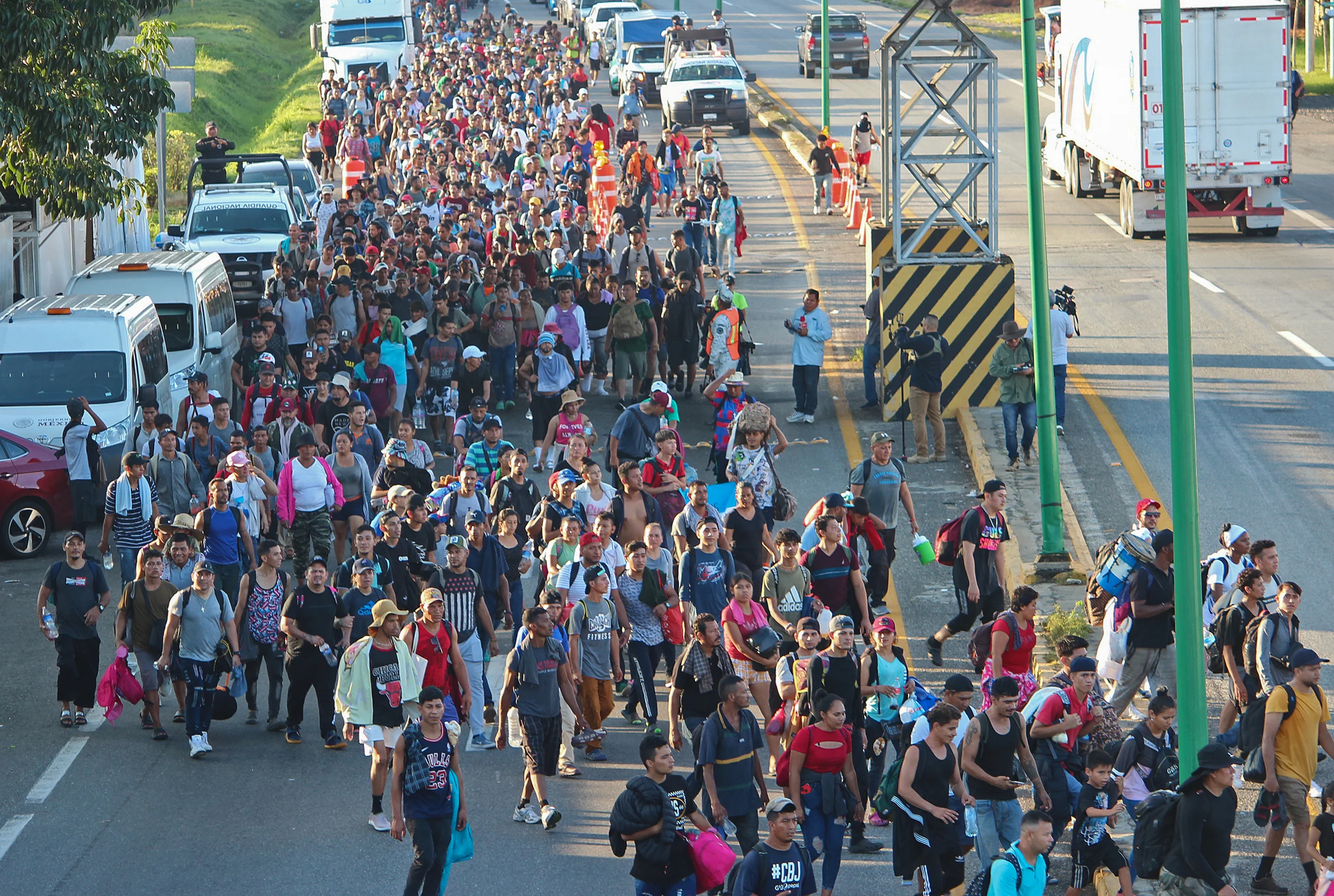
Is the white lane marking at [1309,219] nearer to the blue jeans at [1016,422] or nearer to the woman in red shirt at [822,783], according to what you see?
the blue jeans at [1016,422]

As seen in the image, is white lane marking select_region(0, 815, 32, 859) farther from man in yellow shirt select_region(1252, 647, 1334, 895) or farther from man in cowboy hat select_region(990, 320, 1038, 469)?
man in cowboy hat select_region(990, 320, 1038, 469)

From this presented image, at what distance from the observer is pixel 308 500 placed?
1535cm

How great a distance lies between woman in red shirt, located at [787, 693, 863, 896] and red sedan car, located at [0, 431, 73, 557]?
9969mm

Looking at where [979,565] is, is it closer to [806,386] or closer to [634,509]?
[634,509]

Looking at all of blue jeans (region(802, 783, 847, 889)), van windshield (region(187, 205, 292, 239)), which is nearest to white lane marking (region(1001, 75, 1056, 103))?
van windshield (region(187, 205, 292, 239))

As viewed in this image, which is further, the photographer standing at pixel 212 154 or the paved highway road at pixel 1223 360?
the photographer standing at pixel 212 154

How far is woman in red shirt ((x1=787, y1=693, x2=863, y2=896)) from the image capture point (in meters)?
9.93

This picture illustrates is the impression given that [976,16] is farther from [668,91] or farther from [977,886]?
[977,886]

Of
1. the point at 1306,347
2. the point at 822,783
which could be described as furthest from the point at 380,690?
the point at 1306,347

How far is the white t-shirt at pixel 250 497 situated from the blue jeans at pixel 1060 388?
27.9ft

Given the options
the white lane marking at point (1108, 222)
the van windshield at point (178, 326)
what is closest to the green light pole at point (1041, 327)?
the van windshield at point (178, 326)

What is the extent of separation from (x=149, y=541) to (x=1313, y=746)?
9659mm

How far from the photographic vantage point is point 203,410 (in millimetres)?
17562

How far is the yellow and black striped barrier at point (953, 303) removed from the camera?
66.1 feet
